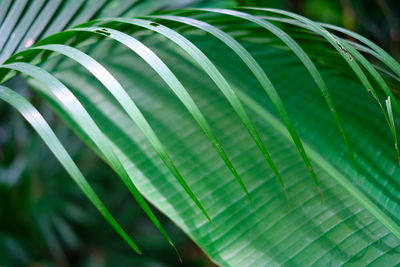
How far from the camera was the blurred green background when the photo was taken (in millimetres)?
1418

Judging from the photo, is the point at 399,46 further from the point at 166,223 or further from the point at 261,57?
the point at 166,223

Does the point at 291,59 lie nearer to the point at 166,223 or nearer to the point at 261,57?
the point at 261,57

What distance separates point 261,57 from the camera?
2.57ft

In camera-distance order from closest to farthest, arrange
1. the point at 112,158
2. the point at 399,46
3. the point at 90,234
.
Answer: the point at 112,158, the point at 399,46, the point at 90,234

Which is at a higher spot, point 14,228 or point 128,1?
point 128,1

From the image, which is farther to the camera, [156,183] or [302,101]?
[302,101]

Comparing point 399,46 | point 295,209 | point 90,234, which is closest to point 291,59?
point 295,209

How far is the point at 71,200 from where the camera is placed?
5.63ft

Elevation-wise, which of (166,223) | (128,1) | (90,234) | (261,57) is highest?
(128,1)

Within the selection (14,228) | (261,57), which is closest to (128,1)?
Answer: (261,57)

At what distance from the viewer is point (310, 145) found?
663mm

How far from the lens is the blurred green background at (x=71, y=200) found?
1.42 metres

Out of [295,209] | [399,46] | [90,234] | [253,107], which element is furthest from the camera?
[90,234]

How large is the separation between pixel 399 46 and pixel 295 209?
96 centimetres
